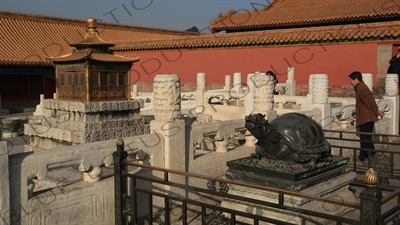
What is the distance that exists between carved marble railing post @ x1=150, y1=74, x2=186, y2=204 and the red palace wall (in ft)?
29.6

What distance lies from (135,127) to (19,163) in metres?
6.68

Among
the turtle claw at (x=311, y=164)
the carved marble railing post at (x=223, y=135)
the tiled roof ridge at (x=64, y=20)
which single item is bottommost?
the turtle claw at (x=311, y=164)

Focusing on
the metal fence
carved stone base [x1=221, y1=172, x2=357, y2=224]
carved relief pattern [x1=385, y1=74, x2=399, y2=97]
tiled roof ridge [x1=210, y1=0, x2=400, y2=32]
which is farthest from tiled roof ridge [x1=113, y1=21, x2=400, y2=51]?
carved stone base [x1=221, y1=172, x2=357, y2=224]

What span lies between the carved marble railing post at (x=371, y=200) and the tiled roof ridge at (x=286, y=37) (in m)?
9.81

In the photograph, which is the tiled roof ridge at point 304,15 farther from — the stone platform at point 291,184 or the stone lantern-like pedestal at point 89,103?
the stone platform at point 291,184

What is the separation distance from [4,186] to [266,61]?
472 inches

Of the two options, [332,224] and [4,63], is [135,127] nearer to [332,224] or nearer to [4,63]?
[332,224]

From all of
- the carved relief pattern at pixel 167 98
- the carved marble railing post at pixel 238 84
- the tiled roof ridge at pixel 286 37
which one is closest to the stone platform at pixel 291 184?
the carved relief pattern at pixel 167 98

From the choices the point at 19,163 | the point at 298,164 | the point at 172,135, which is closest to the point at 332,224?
the point at 298,164

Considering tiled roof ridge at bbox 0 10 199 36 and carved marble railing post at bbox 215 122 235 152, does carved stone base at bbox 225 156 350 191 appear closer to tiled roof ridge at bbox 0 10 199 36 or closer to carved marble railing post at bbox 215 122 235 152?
carved marble railing post at bbox 215 122 235 152

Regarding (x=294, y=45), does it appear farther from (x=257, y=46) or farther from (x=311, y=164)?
(x=311, y=164)

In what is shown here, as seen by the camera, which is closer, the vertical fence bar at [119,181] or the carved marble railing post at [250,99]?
the vertical fence bar at [119,181]

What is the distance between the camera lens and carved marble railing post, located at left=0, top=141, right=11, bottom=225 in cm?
322

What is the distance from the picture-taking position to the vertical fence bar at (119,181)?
3.75m
